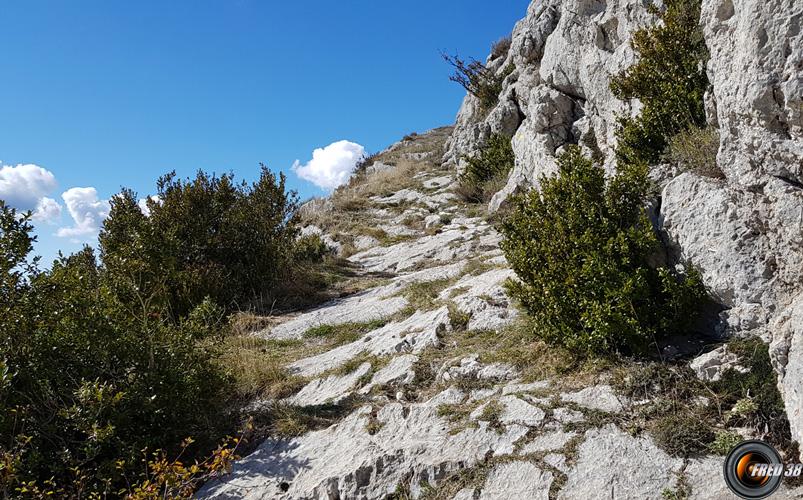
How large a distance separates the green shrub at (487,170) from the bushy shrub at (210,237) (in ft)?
21.1

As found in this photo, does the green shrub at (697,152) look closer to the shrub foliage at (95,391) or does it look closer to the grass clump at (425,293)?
the grass clump at (425,293)

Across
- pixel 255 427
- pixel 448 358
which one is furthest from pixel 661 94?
pixel 255 427

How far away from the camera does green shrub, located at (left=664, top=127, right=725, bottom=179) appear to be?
4500 mm

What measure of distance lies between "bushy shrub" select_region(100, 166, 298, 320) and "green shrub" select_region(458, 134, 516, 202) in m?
6.42

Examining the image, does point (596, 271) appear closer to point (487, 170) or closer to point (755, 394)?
point (755, 394)

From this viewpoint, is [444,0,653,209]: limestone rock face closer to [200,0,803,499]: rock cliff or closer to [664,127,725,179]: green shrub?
[664,127,725,179]: green shrub

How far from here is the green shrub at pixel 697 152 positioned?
4.50m

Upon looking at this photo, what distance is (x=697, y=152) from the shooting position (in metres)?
4.77

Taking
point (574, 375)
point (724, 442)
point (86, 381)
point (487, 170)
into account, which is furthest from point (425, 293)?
point (487, 170)

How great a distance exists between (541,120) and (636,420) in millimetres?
8495

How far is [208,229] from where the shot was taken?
10.2 m

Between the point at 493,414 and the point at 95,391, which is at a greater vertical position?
the point at 95,391

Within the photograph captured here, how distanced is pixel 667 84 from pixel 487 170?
9.37 meters

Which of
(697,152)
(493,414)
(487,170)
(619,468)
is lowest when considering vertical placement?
(619,468)
